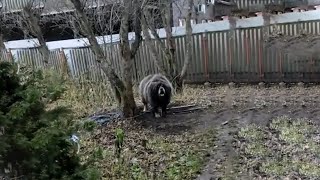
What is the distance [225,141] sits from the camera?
22.3 ft

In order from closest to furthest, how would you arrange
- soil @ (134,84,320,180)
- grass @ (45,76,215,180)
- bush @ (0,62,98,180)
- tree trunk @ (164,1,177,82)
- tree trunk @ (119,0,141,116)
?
bush @ (0,62,98,180), grass @ (45,76,215,180), soil @ (134,84,320,180), tree trunk @ (119,0,141,116), tree trunk @ (164,1,177,82)

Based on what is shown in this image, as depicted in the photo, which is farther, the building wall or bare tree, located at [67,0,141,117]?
the building wall

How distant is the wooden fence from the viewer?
37.0 ft

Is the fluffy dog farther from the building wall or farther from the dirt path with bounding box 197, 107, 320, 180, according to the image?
the building wall

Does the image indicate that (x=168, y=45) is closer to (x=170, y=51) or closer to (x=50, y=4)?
(x=170, y=51)

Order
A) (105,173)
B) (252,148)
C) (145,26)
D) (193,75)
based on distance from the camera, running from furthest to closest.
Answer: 1. (193,75)
2. (145,26)
3. (252,148)
4. (105,173)

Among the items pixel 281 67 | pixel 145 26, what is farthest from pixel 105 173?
pixel 281 67

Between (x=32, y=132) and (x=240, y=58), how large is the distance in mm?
9839

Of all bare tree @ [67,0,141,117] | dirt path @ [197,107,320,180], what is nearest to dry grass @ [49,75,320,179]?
dirt path @ [197,107,320,180]

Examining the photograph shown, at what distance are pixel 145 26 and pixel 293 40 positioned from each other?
13.1 ft

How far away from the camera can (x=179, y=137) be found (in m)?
7.24

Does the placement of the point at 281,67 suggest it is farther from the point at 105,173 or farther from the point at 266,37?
the point at 105,173

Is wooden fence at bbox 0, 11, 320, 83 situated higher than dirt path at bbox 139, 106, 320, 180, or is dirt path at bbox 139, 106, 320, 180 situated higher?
wooden fence at bbox 0, 11, 320, 83

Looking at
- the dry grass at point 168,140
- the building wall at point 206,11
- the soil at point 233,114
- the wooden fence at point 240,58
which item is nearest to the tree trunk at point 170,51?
the dry grass at point 168,140
